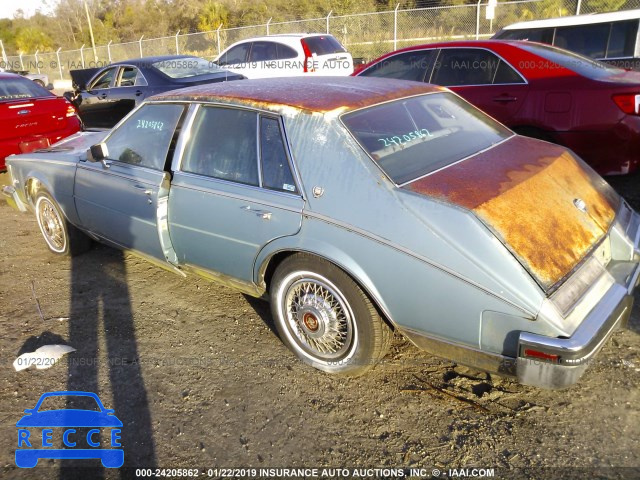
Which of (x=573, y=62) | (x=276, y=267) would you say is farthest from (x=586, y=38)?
(x=276, y=267)

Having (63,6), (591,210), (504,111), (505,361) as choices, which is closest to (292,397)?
(505,361)

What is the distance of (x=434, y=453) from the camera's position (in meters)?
2.48

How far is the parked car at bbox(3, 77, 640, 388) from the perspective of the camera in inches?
92.4

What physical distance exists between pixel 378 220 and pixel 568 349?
101cm

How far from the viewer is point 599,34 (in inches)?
333

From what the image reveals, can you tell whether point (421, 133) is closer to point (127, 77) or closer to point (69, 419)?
point (69, 419)

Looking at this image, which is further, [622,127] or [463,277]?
[622,127]

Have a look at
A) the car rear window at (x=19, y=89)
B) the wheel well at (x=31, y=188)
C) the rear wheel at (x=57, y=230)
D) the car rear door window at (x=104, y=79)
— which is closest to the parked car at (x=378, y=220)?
the rear wheel at (x=57, y=230)

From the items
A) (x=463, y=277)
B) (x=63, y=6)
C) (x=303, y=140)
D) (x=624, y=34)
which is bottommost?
(x=463, y=277)

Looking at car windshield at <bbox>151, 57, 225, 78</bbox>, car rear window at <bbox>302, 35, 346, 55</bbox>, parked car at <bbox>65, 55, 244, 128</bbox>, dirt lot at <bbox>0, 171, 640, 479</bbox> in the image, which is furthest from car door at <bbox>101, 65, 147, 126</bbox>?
dirt lot at <bbox>0, 171, 640, 479</bbox>

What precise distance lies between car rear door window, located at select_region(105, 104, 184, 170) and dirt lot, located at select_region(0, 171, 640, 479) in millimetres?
1141

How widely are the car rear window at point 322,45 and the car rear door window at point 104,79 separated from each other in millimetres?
4543

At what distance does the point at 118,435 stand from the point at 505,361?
200 centimetres

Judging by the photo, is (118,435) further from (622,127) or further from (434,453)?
(622,127)
